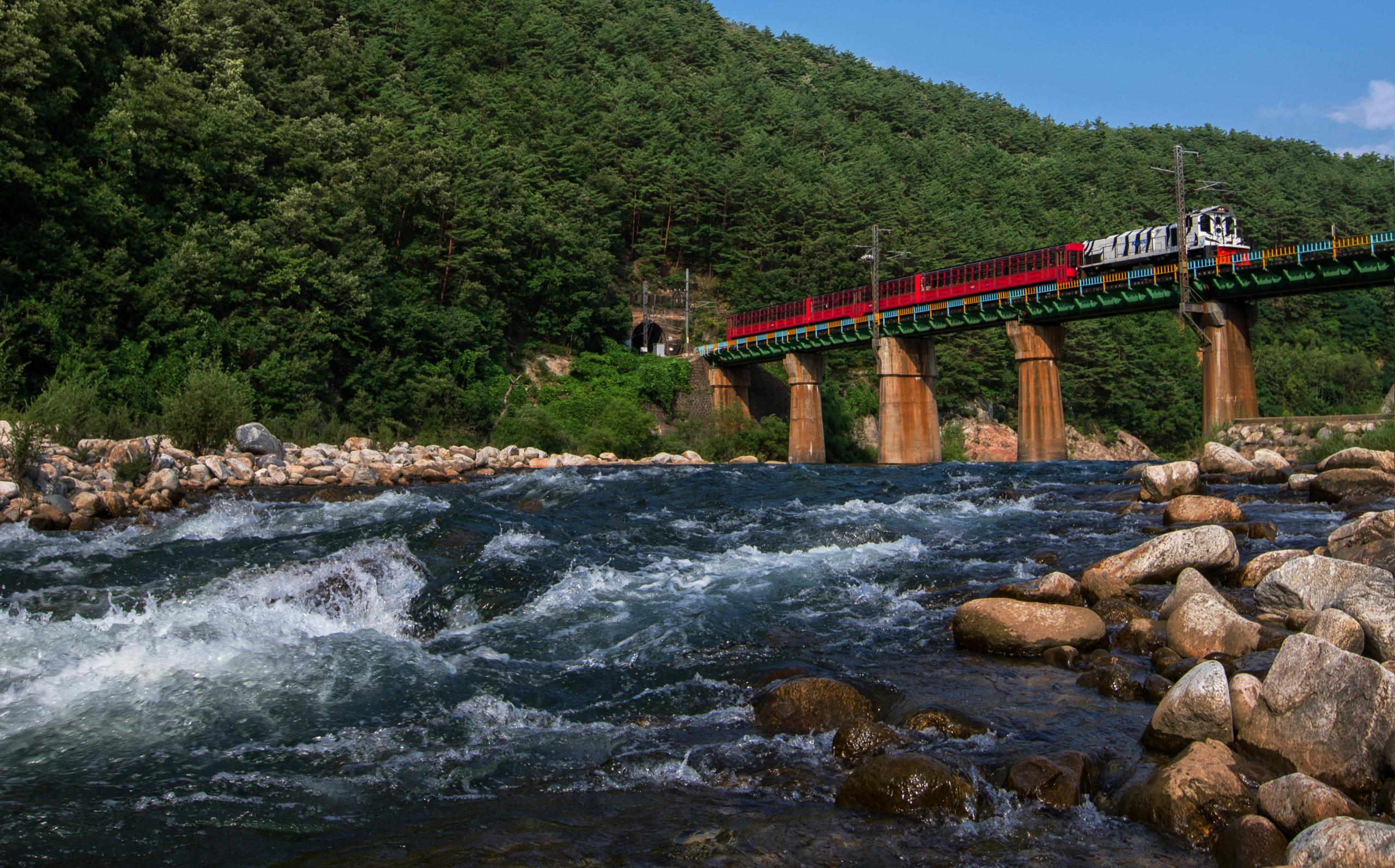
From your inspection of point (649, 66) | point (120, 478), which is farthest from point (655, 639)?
point (649, 66)

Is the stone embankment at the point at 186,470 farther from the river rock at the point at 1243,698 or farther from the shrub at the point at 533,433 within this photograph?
the river rock at the point at 1243,698

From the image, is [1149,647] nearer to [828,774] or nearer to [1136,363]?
[828,774]

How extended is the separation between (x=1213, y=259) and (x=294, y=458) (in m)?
39.5

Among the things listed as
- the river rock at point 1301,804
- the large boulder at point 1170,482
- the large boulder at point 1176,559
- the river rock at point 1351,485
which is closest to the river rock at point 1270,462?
the river rock at point 1351,485

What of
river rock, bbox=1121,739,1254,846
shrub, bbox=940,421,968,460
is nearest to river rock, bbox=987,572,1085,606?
river rock, bbox=1121,739,1254,846

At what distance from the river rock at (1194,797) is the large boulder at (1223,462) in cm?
2239

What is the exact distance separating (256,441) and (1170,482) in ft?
90.9

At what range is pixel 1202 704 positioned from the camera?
7504mm

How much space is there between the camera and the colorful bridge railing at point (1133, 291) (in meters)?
37.1

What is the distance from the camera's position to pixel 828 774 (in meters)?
7.52

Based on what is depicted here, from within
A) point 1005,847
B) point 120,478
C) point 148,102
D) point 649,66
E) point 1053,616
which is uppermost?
point 649,66

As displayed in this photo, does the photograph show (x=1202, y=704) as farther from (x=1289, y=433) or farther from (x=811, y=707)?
(x=1289, y=433)

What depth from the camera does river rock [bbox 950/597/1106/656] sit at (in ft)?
34.3

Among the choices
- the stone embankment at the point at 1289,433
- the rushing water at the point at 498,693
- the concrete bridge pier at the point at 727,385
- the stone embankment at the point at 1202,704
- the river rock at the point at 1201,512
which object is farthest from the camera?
the concrete bridge pier at the point at 727,385
